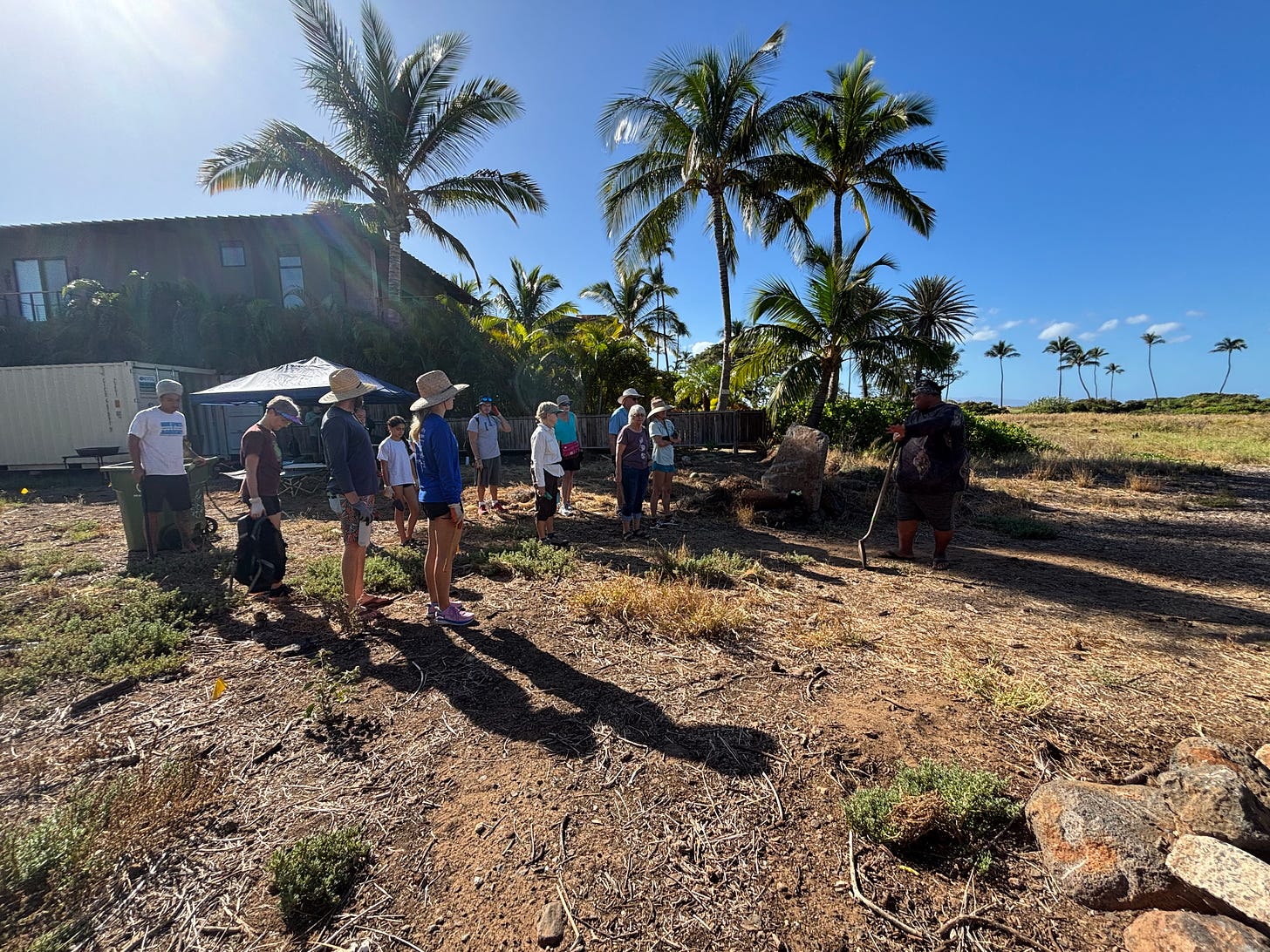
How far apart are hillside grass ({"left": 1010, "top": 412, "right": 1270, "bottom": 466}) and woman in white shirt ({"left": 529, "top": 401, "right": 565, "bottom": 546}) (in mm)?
15881

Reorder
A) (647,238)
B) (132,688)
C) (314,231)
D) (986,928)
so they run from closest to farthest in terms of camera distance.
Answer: (986,928), (132,688), (647,238), (314,231)

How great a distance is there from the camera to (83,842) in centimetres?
201

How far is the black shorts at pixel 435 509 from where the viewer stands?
3816mm

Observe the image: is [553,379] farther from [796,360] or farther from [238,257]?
[238,257]

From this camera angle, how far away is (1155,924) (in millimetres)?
Result: 1587

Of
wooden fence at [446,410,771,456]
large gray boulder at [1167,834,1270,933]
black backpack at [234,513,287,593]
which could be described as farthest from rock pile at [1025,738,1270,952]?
wooden fence at [446,410,771,456]

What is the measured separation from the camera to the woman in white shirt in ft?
20.2

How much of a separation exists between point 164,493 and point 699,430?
1225cm

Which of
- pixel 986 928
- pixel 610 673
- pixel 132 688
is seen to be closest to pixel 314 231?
pixel 132 688

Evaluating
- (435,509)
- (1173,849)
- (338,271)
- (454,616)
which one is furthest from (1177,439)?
(338,271)

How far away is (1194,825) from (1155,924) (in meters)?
0.57

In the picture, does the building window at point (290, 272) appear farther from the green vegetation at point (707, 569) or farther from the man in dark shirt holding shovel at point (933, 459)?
the man in dark shirt holding shovel at point (933, 459)

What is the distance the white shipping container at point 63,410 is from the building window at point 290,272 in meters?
6.01

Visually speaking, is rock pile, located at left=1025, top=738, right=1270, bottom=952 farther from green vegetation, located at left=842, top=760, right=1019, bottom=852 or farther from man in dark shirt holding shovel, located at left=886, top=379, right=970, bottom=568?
man in dark shirt holding shovel, located at left=886, top=379, right=970, bottom=568
